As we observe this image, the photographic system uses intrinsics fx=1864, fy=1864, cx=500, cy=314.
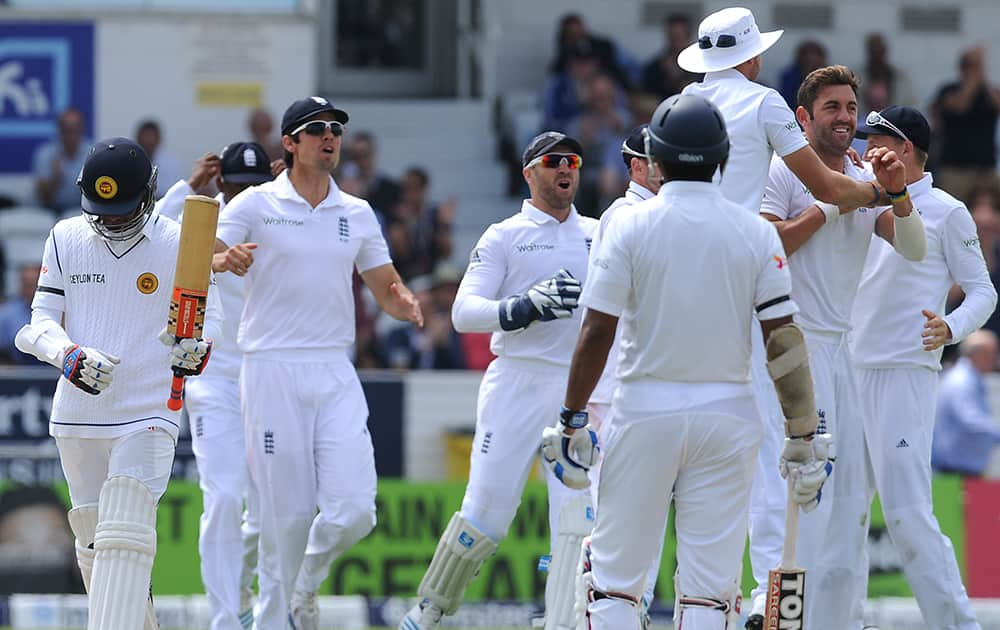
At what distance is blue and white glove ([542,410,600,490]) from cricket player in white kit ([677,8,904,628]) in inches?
48.3

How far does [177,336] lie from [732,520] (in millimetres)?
2381

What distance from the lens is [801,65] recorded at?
18.2 m

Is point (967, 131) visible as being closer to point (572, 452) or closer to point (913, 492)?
point (913, 492)

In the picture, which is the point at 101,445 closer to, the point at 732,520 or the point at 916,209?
the point at 732,520

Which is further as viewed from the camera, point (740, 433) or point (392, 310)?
point (392, 310)

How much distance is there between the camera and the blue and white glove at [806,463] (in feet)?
23.0

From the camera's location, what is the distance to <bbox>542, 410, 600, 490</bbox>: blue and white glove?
6906mm

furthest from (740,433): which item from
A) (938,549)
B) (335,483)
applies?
(335,483)

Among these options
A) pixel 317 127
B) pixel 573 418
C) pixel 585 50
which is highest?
pixel 585 50

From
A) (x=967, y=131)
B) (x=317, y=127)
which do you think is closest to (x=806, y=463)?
(x=317, y=127)

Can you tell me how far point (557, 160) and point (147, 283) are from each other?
2.22m

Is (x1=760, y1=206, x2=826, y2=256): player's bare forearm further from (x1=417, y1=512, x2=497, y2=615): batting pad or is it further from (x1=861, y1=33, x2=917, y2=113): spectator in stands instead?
(x1=861, y1=33, x2=917, y2=113): spectator in stands

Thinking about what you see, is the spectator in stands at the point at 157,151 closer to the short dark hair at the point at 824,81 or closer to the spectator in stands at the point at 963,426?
the spectator in stands at the point at 963,426

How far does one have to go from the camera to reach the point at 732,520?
687cm
